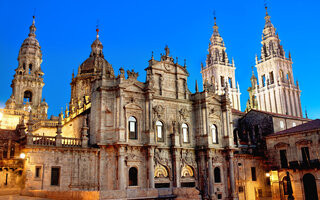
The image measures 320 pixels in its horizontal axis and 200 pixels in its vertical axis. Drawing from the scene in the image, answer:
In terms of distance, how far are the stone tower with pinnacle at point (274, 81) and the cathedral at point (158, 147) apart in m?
28.1

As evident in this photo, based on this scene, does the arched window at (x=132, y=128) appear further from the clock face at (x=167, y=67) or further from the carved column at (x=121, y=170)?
the clock face at (x=167, y=67)

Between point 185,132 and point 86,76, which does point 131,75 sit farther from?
point 86,76

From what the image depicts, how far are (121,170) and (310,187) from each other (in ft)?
64.7

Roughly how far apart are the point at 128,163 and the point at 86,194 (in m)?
12.5

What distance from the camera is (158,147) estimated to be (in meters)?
30.3

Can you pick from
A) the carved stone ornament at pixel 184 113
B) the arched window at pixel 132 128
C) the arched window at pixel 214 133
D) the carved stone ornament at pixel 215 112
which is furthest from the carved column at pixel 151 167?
the carved stone ornament at pixel 215 112

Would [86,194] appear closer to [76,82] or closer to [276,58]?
[76,82]

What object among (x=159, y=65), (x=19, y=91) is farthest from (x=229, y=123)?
(x=19, y=91)

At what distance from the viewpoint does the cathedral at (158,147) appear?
25281 mm

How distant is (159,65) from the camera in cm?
3325

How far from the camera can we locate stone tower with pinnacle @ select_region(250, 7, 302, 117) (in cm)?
6900

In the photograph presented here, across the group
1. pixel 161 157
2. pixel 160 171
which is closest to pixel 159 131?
pixel 161 157

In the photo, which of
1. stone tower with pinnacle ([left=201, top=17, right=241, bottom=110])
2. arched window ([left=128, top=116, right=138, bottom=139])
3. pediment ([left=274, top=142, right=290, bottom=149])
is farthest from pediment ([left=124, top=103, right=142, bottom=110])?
stone tower with pinnacle ([left=201, top=17, right=241, bottom=110])

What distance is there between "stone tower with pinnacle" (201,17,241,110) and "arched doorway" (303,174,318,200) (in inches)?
1660
